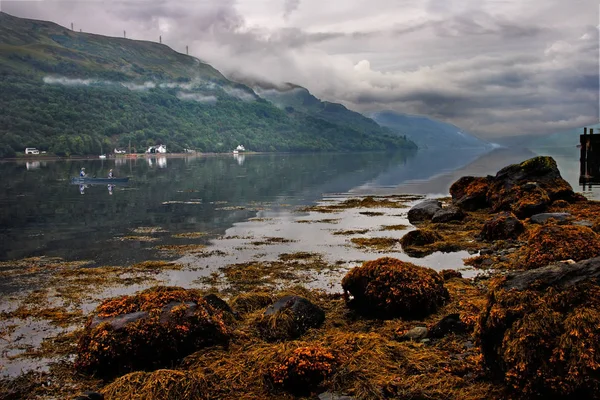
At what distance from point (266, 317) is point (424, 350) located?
3869 mm

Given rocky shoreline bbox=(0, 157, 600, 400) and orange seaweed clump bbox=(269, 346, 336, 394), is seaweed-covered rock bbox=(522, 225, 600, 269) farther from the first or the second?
orange seaweed clump bbox=(269, 346, 336, 394)

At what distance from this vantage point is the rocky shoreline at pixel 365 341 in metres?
7.49

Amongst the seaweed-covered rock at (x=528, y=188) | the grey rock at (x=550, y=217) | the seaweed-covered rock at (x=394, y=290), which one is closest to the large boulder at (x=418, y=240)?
the grey rock at (x=550, y=217)

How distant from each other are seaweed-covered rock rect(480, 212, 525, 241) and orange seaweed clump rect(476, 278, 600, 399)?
624 inches

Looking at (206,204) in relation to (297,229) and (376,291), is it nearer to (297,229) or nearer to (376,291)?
(297,229)

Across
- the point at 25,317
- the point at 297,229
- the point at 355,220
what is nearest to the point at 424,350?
the point at 25,317

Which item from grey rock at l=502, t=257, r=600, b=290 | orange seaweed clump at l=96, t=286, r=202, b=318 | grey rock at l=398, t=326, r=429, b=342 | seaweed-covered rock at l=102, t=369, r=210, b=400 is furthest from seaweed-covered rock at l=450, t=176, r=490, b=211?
seaweed-covered rock at l=102, t=369, r=210, b=400

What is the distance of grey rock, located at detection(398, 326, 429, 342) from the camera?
10.7 meters

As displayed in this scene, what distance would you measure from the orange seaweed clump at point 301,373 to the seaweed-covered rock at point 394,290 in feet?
12.8

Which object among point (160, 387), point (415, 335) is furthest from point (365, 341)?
point (160, 387)

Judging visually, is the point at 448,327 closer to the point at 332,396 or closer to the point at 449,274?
the point at 332,396

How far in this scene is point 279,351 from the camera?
32.3 feet

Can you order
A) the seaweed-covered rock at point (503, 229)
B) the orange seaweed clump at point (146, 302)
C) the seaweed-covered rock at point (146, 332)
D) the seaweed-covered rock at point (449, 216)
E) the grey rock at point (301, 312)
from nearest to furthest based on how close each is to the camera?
the seaweed-covered rock at point (146, 332) → the orange seaweed clump at point (146, 302) → the grey rock at point (301, 312) → the seaweed-covered rock at point (503, 229) → the seaweed-covered rock at point (449, 216)

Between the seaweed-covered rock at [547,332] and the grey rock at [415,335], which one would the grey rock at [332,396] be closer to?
the seaweed-covered rock at [547,332]
